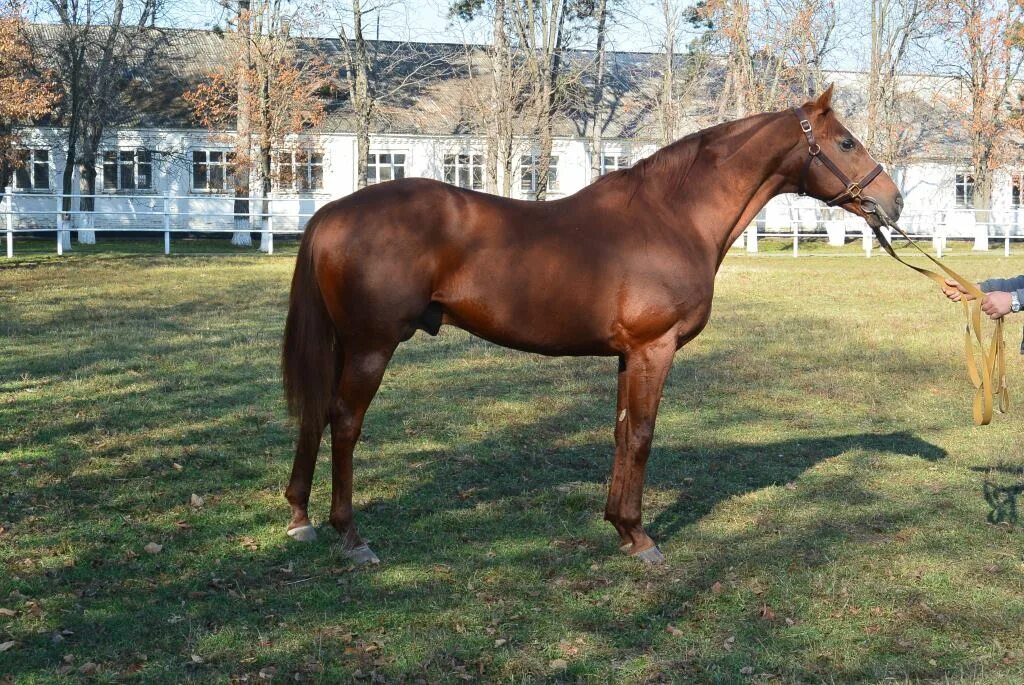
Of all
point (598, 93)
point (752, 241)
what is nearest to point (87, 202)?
point (598, 93)

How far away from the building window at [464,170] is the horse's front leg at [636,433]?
1446 inches

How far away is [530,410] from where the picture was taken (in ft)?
30.6

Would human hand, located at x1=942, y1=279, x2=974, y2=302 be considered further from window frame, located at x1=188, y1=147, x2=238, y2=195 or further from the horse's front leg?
window frame, located at x1=188, y1=147, x2=238, y2=195

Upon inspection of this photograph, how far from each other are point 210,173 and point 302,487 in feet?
122

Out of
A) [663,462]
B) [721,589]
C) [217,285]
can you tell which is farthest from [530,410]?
Result: [217,285]

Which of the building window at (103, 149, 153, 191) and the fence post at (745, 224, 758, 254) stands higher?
the building window at (103, 149, 153, 191)

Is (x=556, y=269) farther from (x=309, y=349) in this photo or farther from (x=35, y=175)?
(x=35, y=175)

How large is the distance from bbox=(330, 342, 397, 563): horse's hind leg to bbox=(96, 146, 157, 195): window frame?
121 ft

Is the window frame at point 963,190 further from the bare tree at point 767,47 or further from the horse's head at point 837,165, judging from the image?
the horse's head at point 837,165

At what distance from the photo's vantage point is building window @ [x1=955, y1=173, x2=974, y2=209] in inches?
1850

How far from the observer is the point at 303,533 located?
18.8 feet

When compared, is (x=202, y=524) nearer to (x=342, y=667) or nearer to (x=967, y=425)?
(x=342, y=667)

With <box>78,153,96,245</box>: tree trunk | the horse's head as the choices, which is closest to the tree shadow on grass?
the horse's head

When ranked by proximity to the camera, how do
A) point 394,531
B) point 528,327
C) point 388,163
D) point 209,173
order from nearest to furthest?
point 528,327 < point 394,531 < point 209,173 < point 388,163
